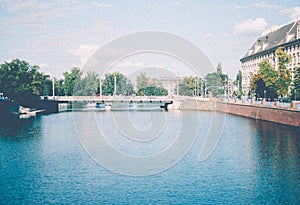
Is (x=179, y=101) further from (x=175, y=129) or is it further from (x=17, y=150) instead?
(x=17, y=150)

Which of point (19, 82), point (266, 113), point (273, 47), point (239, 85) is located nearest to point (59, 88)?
point (19, 82)

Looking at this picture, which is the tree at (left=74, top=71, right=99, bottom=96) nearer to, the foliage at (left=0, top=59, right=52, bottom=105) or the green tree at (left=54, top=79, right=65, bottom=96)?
the green tree at (left=54, top=79, right=65, bottom=96)

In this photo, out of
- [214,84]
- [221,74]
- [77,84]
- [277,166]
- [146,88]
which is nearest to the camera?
[277,166]

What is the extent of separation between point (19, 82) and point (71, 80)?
5276cm

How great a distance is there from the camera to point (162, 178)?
2686cm

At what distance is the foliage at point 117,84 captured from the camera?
153m

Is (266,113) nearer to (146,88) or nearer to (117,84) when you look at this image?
(117,84)

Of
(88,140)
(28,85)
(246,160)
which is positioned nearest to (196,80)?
(28,85)

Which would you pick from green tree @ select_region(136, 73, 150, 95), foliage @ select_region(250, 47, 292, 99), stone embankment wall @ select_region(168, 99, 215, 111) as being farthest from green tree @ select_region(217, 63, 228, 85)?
foliage @ select_region(250, 47, 292, 99)

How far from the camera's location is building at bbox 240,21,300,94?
305 feet

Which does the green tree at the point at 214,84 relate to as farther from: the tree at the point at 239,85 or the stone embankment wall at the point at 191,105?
the stone embankment wall at the point at 191,105

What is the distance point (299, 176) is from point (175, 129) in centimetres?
2996

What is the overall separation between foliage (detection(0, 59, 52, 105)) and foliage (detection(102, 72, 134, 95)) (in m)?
49.7

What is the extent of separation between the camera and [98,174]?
2775cm
